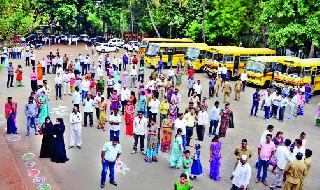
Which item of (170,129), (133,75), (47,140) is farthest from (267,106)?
(47,140)

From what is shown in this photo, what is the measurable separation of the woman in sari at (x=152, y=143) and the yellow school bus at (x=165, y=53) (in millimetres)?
18871

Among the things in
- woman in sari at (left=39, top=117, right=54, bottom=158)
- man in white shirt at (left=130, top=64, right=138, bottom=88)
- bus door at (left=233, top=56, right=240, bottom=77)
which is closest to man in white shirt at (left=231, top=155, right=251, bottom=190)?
woman in sari at (left=39, top=117, right=54, bottom=158)

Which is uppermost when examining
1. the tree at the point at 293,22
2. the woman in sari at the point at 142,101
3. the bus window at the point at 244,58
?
the tree at the point at 293,22

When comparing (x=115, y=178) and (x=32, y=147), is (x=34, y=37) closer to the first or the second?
(x=32, y=147)

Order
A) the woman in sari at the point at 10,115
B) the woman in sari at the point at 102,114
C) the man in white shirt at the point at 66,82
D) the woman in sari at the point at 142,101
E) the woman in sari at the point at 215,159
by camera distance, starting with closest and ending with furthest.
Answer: the woman in sari at the point at 215,159 → the woman in sari at the point at 10,115 → the woman in sari at the point at 102,114 → the woman in sari at the point at 142,101 → the man in white shirt at the point at 66,82

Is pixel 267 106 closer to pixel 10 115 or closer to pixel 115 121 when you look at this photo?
pixel 115 121

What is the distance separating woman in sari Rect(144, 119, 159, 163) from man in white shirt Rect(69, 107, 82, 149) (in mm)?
2513

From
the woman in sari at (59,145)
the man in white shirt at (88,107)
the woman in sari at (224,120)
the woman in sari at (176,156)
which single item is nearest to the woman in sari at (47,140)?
the woman in sari at (59,145)

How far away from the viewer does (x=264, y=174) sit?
37.9ft

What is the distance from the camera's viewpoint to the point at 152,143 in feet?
41.1

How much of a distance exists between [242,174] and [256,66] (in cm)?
1741

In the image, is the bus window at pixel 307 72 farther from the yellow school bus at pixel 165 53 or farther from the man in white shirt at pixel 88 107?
the man in white shirt at pixel 88 107

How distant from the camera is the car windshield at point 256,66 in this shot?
26.1 metres

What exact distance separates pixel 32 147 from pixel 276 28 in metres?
22.0
